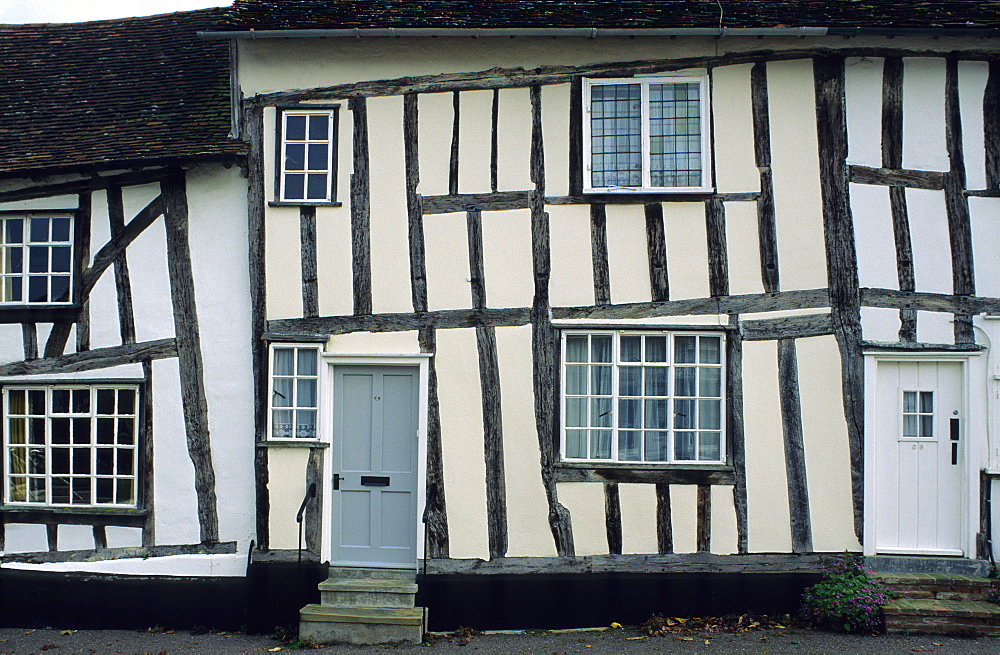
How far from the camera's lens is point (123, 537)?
8508 millimetres

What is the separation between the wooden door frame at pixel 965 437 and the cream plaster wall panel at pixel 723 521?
4.39ft

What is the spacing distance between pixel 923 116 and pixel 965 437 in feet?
11.1

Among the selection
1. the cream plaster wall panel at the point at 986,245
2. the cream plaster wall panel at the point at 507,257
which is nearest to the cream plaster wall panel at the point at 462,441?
the cream plaster wall panel at the point at 507,257

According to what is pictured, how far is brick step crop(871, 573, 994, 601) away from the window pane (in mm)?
3674

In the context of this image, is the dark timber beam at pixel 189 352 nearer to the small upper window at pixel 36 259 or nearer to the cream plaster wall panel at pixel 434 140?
the small upper window at pixel 36 259

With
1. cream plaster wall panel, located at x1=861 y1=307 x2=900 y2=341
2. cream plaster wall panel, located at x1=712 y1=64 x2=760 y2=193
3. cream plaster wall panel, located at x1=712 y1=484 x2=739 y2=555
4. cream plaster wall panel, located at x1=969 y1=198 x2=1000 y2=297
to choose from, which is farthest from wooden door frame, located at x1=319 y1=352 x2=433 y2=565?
cream plaster wall panel, located at x1=969 y1=198 x2=1000 y2=297

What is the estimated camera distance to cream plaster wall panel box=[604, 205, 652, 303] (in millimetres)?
8219

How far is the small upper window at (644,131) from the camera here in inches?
329

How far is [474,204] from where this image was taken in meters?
8.32

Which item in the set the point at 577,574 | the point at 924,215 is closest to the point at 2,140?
the point at 577,574

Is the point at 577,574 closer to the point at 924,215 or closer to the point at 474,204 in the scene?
the point at 474,204

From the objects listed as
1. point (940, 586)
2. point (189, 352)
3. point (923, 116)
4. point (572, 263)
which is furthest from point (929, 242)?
point (189, 352)

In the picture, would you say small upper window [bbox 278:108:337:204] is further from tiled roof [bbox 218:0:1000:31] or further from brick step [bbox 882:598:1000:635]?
brick step [bbox 882:598:1000:635]

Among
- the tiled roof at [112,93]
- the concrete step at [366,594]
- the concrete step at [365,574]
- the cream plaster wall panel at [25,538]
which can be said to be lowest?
the concrete step at [366,594]
